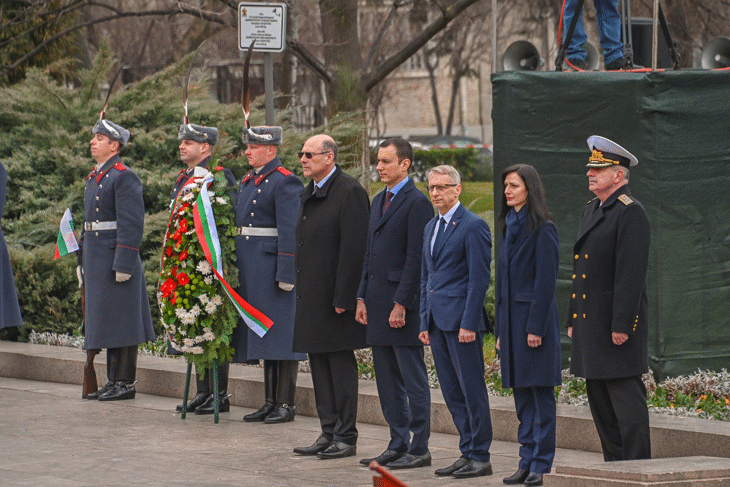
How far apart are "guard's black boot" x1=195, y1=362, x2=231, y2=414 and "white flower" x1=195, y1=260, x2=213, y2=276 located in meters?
0.89

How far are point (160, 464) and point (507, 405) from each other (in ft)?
8.01

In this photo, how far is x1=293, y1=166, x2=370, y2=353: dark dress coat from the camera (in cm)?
799

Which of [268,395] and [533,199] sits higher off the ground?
[533,199]

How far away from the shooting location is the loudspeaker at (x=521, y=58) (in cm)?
1037

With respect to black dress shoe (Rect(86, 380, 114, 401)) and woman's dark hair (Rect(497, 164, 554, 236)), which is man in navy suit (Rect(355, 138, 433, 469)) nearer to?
woman's dark hair (Rect(497, 164, 554, 236))

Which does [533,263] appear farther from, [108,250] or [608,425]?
[108,250]

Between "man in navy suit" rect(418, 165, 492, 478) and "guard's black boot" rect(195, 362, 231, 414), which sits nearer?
"man in navy suit" rect(418, 165, 492, 478)

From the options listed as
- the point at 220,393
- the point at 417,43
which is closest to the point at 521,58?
the point at 220,393

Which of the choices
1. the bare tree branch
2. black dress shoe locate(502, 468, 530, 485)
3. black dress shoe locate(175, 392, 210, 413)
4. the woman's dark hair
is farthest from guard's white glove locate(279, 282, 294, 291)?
the bare tree branch

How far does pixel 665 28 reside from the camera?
33.9ft

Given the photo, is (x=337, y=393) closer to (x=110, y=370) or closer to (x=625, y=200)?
(x=625, y=200)

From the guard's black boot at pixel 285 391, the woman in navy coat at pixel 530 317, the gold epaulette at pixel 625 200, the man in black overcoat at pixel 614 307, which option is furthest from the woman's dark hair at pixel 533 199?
the guard's black boot at pixel 285 391

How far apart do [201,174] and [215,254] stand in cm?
84

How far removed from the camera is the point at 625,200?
6754 millimetres
